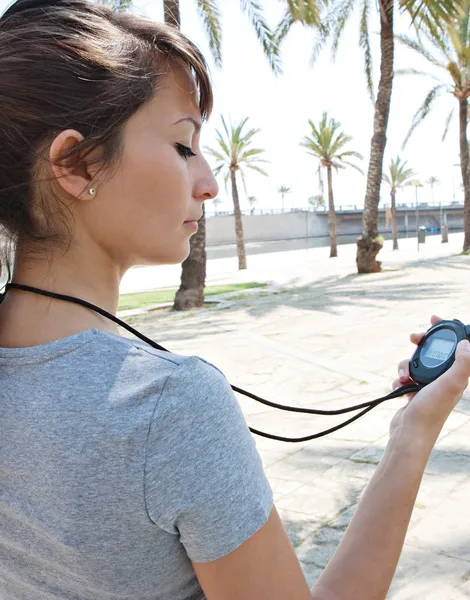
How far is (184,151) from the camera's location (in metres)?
1.09

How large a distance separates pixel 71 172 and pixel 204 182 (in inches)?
9.9

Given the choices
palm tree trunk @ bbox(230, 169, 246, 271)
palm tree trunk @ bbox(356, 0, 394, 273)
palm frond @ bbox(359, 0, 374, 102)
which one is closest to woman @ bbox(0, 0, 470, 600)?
palm tree trunk @ bbox(356, 0, 394, 273)

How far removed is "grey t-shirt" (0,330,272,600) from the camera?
80 centimetres

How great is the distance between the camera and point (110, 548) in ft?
2.82

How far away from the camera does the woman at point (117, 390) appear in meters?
0.81

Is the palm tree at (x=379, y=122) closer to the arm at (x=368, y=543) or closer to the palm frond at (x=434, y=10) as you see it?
the palm frond at (x=434, y=10)

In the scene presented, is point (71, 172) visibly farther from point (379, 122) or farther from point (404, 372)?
point (379, 122)

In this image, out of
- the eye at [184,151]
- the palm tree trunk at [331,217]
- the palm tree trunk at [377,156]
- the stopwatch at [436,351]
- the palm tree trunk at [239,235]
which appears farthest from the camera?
the palm tree trunk at [331,217]

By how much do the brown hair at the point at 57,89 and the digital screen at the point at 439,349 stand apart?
35.0 inches

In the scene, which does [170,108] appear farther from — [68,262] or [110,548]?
[110,548]

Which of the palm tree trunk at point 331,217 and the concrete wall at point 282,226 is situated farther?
the concrete wall at point 282,226

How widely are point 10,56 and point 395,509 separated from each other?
0.96 m

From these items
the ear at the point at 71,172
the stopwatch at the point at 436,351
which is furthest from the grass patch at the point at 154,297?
the ear at the point at 71,172

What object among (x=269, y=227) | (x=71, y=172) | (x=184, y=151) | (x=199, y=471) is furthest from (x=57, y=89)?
(x=269, y=227)
